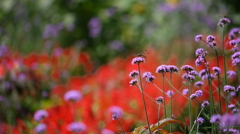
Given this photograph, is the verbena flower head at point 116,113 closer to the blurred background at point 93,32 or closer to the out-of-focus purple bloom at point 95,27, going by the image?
the blurred background at point 93,32

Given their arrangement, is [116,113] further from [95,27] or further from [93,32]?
[95,27]

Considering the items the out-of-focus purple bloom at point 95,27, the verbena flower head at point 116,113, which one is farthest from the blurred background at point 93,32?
the verbena flower head at point 116,113

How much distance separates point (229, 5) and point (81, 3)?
2.98m

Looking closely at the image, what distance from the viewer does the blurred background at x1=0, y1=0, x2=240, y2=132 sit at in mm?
4391

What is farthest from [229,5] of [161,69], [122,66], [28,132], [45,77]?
[161,69]

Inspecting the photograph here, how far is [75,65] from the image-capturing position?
5031 mm

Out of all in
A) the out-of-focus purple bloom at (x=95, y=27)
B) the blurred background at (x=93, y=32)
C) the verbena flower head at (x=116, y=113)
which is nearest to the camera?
the verbena flower head at (x=116, y=113)

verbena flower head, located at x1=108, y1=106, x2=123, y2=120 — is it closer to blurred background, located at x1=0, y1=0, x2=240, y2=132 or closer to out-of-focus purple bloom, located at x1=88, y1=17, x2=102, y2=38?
blurred background, located at x1=0, y1=0, x2=240, y2=132

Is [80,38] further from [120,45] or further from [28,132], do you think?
[28,132]

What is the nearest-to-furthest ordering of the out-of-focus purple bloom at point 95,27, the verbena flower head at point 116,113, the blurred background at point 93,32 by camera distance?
the verbena flower head at point 116,113, the blurred background at point 93,32, the out-of-focus purple bloom at point 95,27

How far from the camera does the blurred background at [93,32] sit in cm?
439

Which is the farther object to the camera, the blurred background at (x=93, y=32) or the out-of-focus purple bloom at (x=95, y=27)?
the out-of-focus purple bloom at (x=95, y=27)

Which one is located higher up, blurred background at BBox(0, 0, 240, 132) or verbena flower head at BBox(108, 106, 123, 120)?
blurred background at BBox(0, 0, 240, 132)

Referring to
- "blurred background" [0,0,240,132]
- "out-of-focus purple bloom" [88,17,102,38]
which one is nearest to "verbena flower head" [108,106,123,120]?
"blurred background" [0,0,240,132]
